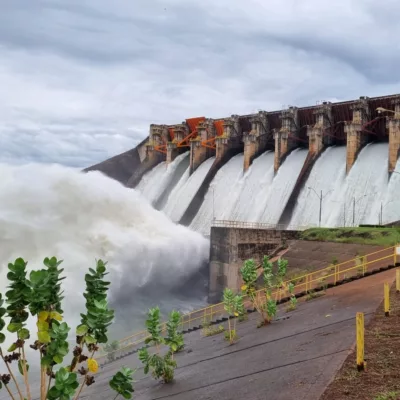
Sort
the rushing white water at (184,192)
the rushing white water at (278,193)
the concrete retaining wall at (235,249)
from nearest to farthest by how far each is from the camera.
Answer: the concrete retaining wall at (235,249) < the rushing white water at (278,193) < the rushing white water at (184,192)

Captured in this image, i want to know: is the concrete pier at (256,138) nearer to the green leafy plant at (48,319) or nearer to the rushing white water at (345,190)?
the rushing white water at (345,190)

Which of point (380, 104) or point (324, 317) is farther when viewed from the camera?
→ point (380, 104)

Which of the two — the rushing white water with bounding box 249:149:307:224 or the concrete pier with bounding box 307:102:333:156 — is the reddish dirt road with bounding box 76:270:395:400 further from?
the concrete pier with bounding box 307:102:333:156

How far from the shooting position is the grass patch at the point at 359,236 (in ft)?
75.2

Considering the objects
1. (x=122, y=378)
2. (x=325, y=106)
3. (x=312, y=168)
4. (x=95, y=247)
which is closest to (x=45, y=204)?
(x=95, y=247)

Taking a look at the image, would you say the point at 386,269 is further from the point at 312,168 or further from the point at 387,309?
the point at 312,168

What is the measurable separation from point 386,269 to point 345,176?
56.8 ft

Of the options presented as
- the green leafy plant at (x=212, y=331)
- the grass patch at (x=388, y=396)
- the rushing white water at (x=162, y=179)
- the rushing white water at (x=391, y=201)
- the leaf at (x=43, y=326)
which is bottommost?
the green leafy plant at (x=212, y=331)

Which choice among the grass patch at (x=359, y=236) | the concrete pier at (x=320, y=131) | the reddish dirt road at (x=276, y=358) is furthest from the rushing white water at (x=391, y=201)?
the reddish dirt road at (x=276, y=358)

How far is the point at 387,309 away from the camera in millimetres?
11078

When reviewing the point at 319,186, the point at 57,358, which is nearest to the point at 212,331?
the point at 57,358

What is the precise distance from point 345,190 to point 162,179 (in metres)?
21.2

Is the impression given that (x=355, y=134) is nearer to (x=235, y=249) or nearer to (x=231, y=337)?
(x=235, y=249)

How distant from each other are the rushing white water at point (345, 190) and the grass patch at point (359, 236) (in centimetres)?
649
